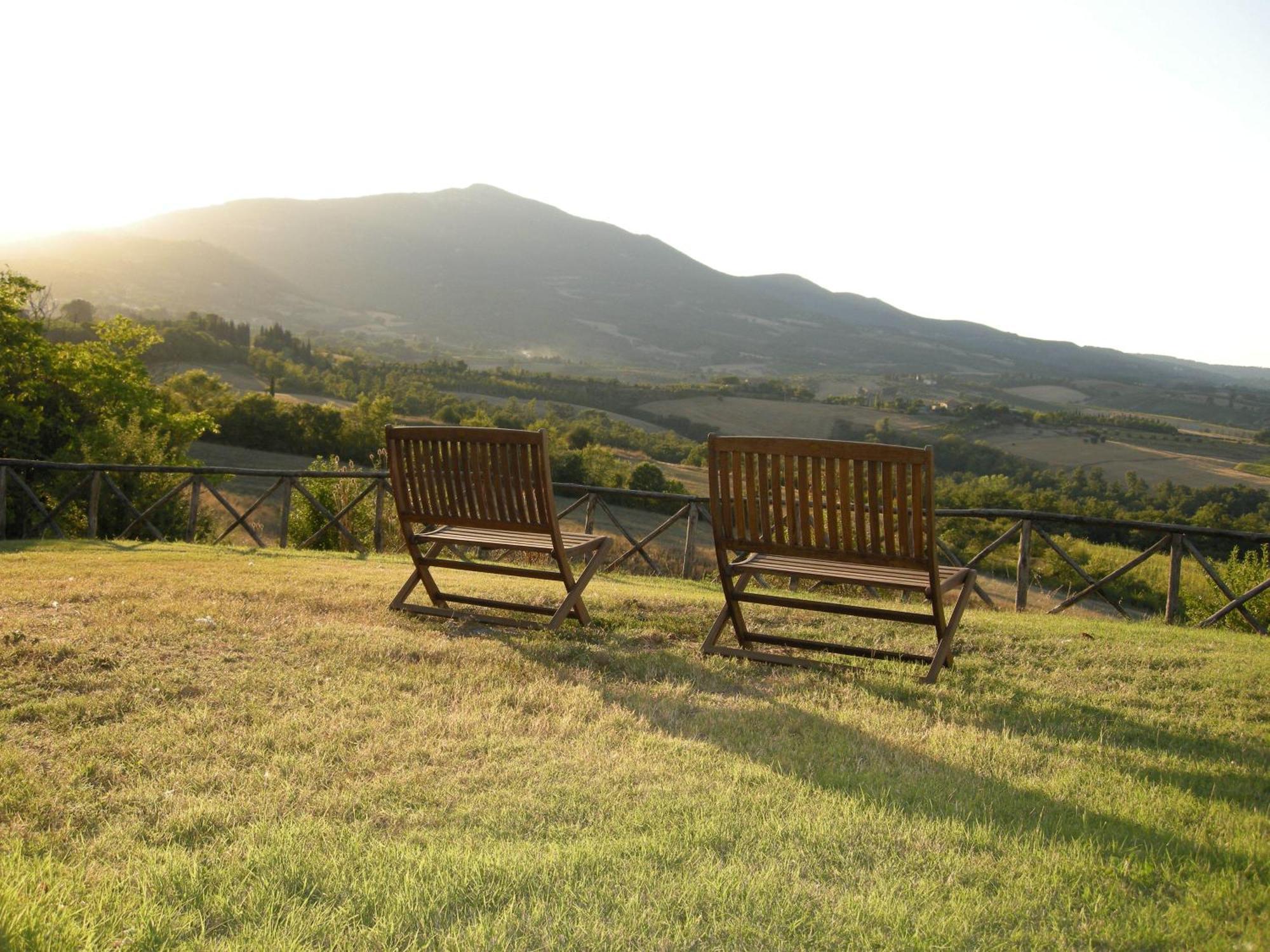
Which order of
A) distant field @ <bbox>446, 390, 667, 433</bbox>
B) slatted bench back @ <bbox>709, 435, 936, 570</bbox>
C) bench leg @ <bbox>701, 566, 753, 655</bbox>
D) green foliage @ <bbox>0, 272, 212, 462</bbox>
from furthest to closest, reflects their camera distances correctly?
1. distant field @ <bbox>446, 390, 667, 433</bbox>
2. green foliage @ <bbox>0, 272, 212, 462</bbox>
3. bench leg @ <bbox>701, 566, 753, 655</bbox>
4. slatted bench back @ <bbox>709, 435, 936, 570</bbox>

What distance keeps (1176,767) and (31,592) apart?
5.61 metres

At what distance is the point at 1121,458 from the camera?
1966 inches

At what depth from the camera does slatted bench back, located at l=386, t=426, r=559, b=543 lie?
5.07 m

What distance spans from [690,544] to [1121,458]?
46.5m

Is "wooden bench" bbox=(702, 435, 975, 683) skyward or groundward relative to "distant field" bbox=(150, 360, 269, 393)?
groundward

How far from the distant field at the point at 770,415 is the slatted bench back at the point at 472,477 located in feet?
155

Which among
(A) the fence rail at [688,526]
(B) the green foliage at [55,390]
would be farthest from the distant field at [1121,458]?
(B) the green foliage at [55,390]

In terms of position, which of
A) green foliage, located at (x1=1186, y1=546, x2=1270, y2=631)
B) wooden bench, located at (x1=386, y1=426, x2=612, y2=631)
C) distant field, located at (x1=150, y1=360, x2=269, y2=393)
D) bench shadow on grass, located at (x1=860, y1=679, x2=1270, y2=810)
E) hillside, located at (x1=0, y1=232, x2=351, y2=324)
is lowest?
green foliage, located at (x1=1186, y1=546, x2=1270, y2=631)

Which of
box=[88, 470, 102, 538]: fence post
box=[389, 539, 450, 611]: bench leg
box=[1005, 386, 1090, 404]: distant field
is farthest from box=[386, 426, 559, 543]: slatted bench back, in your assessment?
box=[1005, 386, 1090, 404]: distant field

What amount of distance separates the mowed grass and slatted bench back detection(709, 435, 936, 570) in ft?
1.97

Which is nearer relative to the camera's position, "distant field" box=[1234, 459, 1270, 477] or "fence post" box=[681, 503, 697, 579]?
"fence post" box=[681, 503, 697, 579]

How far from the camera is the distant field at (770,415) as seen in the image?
184ft

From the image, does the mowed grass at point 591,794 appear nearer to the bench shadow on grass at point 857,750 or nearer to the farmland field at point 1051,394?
the bench shadow on grass at point 857,750

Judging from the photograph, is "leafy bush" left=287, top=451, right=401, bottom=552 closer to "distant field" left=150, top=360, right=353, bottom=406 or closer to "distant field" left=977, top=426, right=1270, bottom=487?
"distant field" left=977, top=426, right=1270, bottom=487
